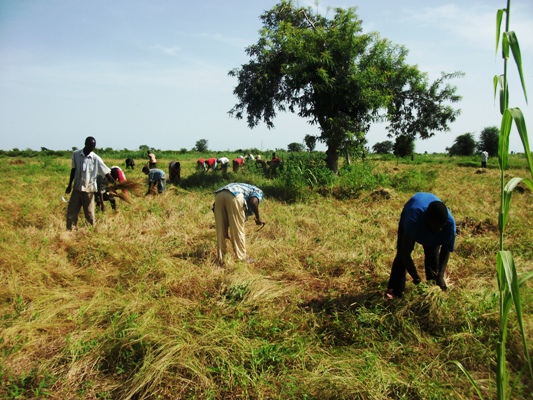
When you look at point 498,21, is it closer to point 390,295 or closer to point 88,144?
point 390,295

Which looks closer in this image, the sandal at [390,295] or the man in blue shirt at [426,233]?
the man in blue shirt at [426,233]

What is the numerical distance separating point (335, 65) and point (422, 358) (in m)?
9.89

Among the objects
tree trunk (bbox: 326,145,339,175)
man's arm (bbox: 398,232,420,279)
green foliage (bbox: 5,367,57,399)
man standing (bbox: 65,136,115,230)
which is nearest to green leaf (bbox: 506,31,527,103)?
man's arm (bbox: 398,232,420,279)

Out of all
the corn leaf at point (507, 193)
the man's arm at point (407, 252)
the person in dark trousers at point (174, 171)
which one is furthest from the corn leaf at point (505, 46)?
the person in dark trousers at point (174, 171)

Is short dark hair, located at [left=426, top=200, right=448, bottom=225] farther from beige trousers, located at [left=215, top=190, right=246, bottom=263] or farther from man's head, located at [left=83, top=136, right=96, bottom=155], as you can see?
man's head, located at [left=83, top=136, right=96, bottom=155]

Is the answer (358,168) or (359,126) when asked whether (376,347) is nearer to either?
(358,168)

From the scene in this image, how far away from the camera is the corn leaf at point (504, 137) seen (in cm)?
118

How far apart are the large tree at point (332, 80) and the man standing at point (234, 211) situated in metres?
6.93

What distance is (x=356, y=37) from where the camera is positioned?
1105 centimetres

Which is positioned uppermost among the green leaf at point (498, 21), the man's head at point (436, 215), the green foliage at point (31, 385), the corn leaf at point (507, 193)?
the green leaf at point (498, 21)

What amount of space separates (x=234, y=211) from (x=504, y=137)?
3.61 m

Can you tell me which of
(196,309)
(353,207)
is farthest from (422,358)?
(353,207)

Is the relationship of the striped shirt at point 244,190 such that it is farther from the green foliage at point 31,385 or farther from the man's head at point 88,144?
the green foliage at point 31,385

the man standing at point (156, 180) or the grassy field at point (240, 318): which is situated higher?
the man standing at point (156, 180)
